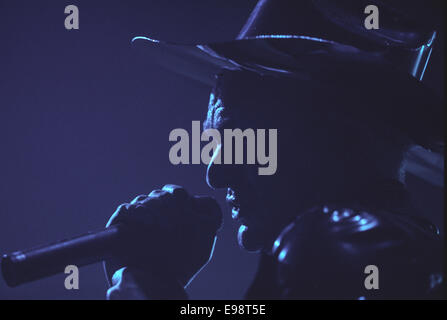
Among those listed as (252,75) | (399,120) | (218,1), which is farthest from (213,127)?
(218,1)

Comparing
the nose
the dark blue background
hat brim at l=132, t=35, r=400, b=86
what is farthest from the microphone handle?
the dark blue background

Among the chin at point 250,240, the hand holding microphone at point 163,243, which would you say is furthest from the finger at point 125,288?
the chin at point 250,240

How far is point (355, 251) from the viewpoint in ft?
2.59

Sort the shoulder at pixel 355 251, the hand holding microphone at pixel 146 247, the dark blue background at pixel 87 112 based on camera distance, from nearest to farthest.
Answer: the shoulder at pixel 355 251 < the hand holding microphone at pixel 146 247 < the dark blue background at pixel 87 112

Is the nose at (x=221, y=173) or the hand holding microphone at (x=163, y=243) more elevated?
the nose at (x=221, y=173)

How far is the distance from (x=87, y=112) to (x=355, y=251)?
1.26 metres

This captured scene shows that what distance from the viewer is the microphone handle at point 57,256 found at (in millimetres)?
843

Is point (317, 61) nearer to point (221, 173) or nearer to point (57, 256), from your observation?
point (221, 173)

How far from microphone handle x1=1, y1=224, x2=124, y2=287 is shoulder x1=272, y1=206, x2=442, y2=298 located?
A: 0.98 feet

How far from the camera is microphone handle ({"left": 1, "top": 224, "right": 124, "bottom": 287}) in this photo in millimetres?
843

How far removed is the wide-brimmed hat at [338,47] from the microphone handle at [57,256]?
0.40 meters

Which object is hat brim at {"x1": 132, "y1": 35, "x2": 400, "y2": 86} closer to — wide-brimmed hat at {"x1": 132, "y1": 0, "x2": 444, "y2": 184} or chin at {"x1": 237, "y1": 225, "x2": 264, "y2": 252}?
wide-brimmed hat at {"x1": 132, "y1": 0, "x2": 444, "y2": 184}

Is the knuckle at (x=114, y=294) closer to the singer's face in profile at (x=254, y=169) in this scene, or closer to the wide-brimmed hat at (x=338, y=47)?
the singer's face in profile at (x=254, y=169)
